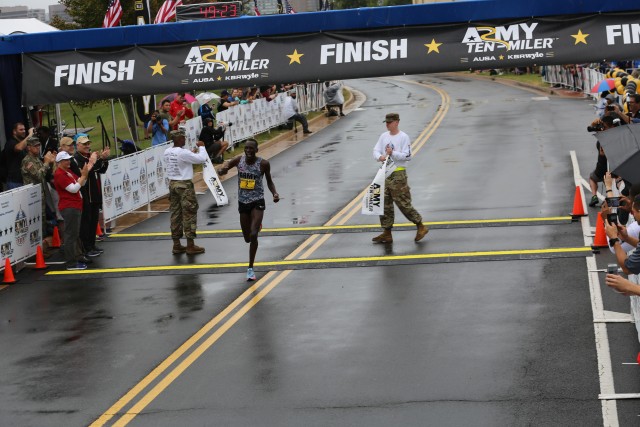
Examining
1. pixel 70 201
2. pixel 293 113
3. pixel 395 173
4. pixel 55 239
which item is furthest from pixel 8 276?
pixel 293 113

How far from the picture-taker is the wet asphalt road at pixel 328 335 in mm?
9578

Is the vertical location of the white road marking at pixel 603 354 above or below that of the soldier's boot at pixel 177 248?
below

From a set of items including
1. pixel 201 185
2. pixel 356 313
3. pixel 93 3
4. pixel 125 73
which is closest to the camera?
pixel 356 313

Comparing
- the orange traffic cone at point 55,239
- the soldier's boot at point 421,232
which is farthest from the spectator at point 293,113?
the soldier's boot at point 421,232

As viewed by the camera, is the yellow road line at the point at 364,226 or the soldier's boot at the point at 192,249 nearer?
the soldier's boot at the point at 192,249

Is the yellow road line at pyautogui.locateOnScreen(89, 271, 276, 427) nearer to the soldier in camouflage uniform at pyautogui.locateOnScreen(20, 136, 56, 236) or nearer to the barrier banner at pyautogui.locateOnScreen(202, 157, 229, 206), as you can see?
the soldier in camouflage uniform at pyautogui.locateOnScreen(20, 136, 56, 236)

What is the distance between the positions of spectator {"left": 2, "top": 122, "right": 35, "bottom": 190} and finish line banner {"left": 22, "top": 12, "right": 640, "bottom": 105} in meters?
0.96

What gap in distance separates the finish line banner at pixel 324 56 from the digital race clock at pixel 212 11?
15.9m

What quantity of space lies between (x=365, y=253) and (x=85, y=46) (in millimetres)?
6595

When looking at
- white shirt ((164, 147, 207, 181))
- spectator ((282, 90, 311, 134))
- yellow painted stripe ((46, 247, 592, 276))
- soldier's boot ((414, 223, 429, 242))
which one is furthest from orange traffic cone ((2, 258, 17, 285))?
spectator ((282, 90, 311, 134))

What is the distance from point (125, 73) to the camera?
62.9 feet

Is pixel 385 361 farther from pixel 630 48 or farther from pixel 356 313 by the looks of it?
pixel 630 48

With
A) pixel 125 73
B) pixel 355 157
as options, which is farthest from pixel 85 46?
pixel 355 157

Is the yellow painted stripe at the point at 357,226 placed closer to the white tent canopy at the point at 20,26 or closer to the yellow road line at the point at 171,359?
the yellow road line at the point at 171,359
